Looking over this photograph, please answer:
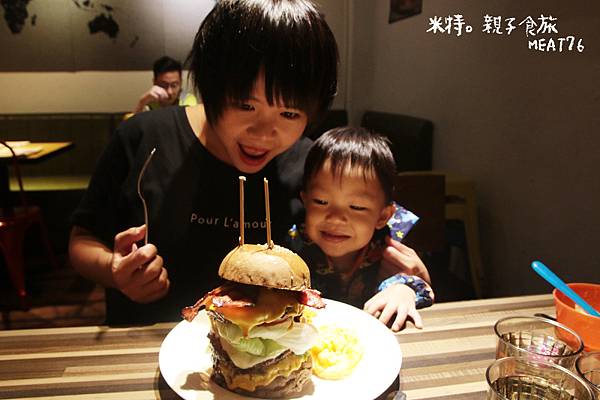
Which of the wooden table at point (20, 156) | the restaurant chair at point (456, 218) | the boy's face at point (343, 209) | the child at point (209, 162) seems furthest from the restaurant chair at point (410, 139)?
the wooden table at point (20, 156)

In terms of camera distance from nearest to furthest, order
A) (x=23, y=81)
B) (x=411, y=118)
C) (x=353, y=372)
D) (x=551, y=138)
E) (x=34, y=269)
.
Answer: (x=353, y=372)
(x=551, y=138)
(x=411, y=118)
(x=34, y=269)
(x=23, y=81)

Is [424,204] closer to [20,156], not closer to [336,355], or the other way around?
[336,355]

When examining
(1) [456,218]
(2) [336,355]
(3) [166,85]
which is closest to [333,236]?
(2) [336,355]

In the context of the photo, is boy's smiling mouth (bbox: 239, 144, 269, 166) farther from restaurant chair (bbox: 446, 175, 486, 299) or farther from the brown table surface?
the brown table surface

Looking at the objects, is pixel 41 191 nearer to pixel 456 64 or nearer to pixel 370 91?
pixel 370 91

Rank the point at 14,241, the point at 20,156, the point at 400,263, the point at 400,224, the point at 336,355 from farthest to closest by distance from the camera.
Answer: the point at 20,156 → the point at 14,241 → the point at 400,224 → the point at 400,263 → the point at 336,355

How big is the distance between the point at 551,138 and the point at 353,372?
2.22 meters

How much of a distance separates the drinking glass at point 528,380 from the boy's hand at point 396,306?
0.35 metres

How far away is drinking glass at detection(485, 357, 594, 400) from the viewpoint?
0.77 metres

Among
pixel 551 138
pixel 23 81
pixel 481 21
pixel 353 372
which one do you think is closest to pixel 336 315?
pixel 353 372

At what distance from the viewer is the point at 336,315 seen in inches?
46.3

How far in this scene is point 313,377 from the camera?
950 millimetres

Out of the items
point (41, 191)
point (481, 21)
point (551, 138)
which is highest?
point (481, 21)

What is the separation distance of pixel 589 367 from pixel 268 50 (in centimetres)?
99
